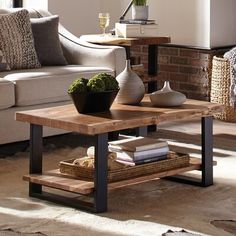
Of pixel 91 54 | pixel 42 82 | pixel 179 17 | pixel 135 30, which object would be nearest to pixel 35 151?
pixel 42 82

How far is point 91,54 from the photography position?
17.4ft

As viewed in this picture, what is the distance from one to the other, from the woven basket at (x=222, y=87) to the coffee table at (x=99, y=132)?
1.76m

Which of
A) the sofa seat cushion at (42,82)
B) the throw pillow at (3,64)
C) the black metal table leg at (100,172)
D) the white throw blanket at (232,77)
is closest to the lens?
the black metal table leg at (100,172)

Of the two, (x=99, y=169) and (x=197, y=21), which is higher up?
(x=197, y=21)

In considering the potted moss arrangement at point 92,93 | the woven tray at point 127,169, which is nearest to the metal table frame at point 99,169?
the woven tray at point 127,169

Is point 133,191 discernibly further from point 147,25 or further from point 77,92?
point 147,25

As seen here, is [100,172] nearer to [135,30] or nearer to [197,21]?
[135,30]

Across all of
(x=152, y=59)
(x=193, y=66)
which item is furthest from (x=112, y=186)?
(x=193, y=66)

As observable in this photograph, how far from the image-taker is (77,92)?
362 cm

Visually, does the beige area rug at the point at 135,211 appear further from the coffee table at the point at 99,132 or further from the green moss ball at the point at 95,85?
the green moss ball at the point at 95,85

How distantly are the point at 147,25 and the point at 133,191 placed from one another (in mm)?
1947

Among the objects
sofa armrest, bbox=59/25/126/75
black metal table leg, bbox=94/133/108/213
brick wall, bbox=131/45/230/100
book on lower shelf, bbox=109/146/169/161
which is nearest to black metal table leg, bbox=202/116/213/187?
book on lower shelf, bbox=109/146/169/161

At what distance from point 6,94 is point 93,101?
971mm

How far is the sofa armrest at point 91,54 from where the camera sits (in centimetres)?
515
